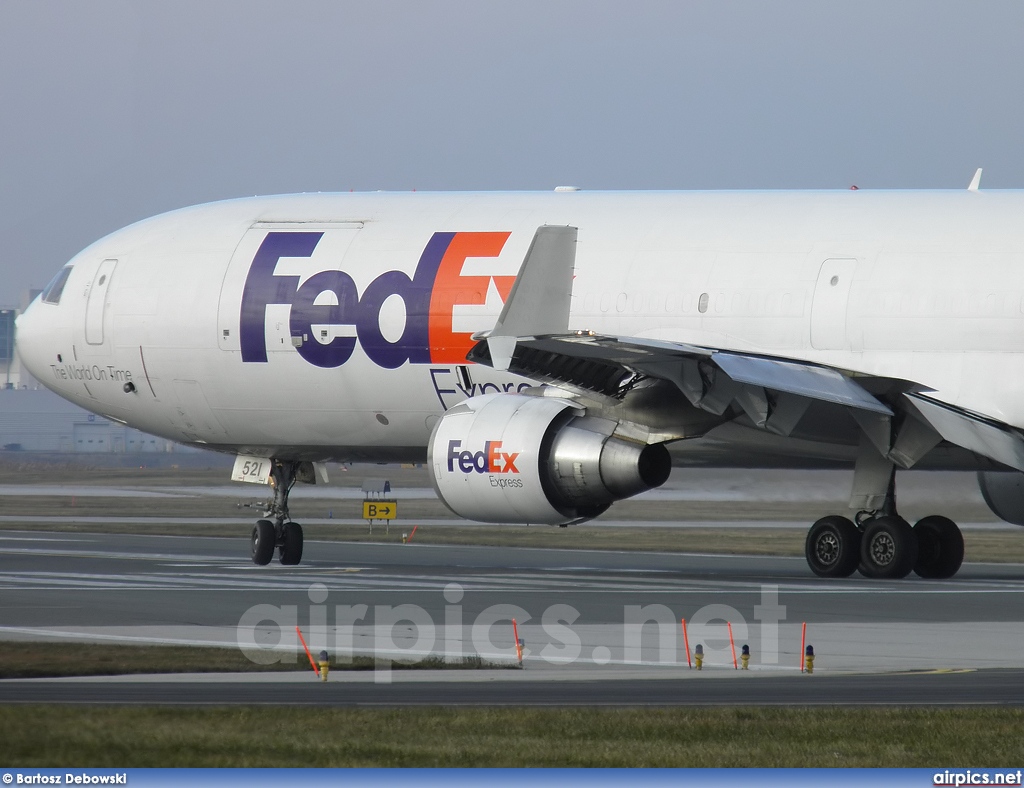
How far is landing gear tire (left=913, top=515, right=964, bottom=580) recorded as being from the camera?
83.0 feet

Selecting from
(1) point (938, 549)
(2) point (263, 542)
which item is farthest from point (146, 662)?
(1) point (938, 549)

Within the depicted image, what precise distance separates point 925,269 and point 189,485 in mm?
58693

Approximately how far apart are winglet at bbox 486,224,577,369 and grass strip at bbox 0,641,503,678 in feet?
19.9

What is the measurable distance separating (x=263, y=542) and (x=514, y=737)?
1771cm

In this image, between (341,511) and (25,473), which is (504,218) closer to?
(341,511)

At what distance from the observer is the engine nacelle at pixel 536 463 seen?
21922 millimetres

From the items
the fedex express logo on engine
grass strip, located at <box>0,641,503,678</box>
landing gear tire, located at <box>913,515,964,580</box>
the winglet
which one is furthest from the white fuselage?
grass strip, located at <box>0,641,503,678</box>

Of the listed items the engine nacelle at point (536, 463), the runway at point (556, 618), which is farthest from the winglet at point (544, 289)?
the runway at point (556, 618)

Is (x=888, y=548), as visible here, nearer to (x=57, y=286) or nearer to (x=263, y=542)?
(x=263, y=542)

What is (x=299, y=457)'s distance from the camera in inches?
1133

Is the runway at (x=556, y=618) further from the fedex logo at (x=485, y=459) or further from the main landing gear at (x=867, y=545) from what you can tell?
the fedex logo at (x=485, y=459)

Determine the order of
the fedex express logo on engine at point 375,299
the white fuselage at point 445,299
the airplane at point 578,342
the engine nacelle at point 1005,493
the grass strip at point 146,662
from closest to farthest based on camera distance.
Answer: the grass strip at point 146,662
the airplane at point 578,342
the white fuselage at point 445,299
the fedex express logo on engine at point 375,299
the engine nacelle at point 1005,493

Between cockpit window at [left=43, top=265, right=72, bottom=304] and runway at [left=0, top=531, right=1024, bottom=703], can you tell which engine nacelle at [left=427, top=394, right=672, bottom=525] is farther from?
cockpit window at [left=43, top=265, right=72, bottom=304]

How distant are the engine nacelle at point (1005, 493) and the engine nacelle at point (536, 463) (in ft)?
21.6
